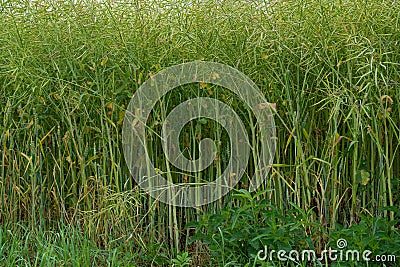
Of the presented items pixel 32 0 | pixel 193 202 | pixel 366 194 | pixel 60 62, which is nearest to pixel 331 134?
pixel 366 194

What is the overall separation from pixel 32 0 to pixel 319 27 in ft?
4.91
